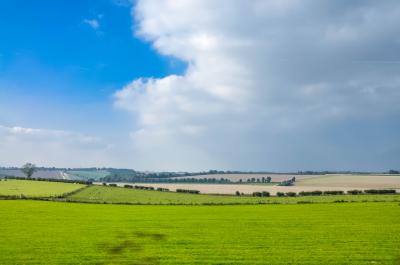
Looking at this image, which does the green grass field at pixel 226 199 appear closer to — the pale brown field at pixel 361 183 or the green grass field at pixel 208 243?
the pale brown field at pixel 361 183

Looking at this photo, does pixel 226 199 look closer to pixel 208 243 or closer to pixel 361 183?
pixel 361 183

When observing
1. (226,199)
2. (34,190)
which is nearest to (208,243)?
(226,199)

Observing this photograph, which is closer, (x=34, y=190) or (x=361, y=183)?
(x=34, y=190)

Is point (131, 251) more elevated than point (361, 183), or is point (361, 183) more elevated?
point (361, 183)

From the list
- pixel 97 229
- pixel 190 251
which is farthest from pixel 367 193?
pixel 190 251

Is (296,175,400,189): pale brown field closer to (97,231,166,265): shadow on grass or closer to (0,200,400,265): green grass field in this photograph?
(0,200,400,265): green grass field

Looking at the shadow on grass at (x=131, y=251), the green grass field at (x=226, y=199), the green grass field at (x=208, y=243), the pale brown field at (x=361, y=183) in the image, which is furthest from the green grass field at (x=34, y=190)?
the pale brown field at (x=361, y=183)

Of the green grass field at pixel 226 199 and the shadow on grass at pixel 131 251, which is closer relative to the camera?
the shadow on grass at pixel 131 251

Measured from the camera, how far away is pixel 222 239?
31484mm

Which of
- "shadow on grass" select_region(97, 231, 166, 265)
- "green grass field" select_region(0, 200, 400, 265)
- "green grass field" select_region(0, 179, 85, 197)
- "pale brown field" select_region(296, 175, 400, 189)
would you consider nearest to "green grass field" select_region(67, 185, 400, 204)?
"green grass field" select_region(0, 179, 85, 197)

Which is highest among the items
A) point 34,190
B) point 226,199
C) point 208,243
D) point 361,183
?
point 361,183

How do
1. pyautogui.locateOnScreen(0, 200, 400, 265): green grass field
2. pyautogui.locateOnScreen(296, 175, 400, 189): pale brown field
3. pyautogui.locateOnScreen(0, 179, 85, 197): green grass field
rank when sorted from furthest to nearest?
1. pyautogui.locateOnScreen(296, 175, 400, 189): pale brown field
2. pyautogui.locateOnScreen(0, 179, 85, 197): green grass field
3. pyautogui.locateOnScreen(0, 200, 400, 265): green grass field

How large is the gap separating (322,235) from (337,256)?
9.63 m

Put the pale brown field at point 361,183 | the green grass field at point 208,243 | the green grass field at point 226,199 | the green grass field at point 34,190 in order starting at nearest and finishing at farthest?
the green grass field at point 208,243
the green grass field at point 226,199
the green grass field at point 34,190
the pale brown field at point 361,183
